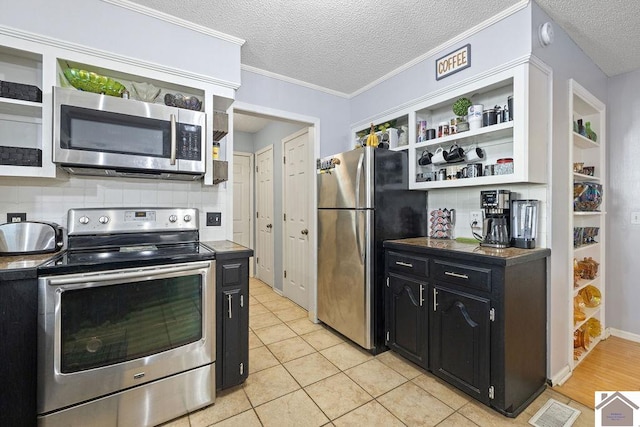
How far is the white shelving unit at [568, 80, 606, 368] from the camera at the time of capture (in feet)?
7.36

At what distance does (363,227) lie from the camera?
2.33 m

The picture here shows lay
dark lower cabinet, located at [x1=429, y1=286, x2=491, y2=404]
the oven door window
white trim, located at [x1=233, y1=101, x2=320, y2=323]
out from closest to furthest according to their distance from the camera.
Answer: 1. the oven door window
2. dark lower cabinet, located at [x1=429, y1=286, x2=491, y2=404]
3. white trim, located at [x1=233, y1=101, x2=320, y2=323]

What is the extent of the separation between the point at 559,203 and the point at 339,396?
6.46ft

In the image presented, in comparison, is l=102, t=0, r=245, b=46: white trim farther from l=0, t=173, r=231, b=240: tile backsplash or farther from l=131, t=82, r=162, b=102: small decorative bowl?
l=0, t=173, r=231, b=240: tile backsplash

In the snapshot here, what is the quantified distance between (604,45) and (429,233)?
1.97 meters

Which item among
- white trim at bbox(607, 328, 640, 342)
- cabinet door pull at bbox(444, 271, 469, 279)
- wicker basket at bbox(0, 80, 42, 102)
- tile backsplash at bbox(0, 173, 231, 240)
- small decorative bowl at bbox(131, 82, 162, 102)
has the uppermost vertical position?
small decorative bowl at bbox(131, 82, 162, 102)

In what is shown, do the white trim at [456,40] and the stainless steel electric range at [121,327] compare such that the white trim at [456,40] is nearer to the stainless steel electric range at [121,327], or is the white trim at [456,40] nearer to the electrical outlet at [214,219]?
the electrical outlet at [214,219]

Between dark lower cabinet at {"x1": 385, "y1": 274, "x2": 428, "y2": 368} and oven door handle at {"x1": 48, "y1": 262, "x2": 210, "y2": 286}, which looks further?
dark lower cabinet at {"x1": 385, "y1": 274, "x2": 428, "y2": 368}

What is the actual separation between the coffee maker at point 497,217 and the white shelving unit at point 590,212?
67cm

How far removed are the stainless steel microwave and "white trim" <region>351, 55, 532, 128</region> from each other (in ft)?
5.63

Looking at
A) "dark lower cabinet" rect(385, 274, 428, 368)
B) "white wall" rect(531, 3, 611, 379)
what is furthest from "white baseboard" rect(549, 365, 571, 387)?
"dark lower cabinet" rect(385, 274, 428, 368)

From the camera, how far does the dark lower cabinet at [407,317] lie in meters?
2.04

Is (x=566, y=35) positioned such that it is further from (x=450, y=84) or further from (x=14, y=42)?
(x=14, y=42)

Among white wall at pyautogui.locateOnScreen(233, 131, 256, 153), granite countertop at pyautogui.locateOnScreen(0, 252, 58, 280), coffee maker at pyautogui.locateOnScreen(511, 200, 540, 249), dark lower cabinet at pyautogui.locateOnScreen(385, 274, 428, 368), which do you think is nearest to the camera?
granite countertop at pyautogui.locateOnScreen(0, 252, 58, 280)
